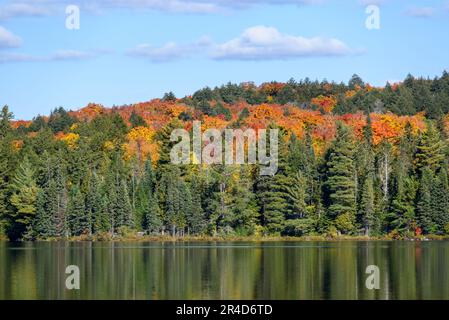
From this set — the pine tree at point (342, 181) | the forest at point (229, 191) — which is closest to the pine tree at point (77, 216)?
the forest at point (229, 191)

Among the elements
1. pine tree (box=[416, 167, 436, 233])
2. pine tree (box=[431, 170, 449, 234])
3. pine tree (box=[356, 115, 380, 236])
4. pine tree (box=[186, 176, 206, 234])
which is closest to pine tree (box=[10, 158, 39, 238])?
pine tree (box=[186, 176, 206, 234])

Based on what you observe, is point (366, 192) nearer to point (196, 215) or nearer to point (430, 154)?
point (430, 154)

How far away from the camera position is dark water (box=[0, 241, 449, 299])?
47306mm

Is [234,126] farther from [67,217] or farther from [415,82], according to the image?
[415,82]

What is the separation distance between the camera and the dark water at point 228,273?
155 ft

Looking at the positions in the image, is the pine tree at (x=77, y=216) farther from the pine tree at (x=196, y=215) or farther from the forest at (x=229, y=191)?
the pine tree at (x=196, y=215)

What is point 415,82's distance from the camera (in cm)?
17538

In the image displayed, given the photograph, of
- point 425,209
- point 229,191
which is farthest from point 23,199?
point 425,209

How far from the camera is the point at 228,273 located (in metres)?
57.0

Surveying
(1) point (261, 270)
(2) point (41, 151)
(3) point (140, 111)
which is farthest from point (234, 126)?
(1) point (261, 270)

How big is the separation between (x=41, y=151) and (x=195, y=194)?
24866mm
